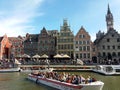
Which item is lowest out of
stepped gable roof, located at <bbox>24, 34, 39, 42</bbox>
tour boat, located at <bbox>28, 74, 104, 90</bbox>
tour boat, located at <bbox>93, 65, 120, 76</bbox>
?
tour boat, located at <bbox>28, 74, 104, 90</bbox>

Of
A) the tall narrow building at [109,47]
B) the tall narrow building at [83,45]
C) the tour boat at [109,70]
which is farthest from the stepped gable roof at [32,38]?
the tour boat at [109,70]

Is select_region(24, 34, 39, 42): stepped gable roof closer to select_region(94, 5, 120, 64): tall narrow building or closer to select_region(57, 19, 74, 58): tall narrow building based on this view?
select_region(57, 19, 74, 58): tall narrow building

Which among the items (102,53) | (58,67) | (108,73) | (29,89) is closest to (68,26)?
(102,53)

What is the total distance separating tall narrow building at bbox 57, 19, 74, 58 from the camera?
83625 mm

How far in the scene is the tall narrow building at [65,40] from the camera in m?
83.6

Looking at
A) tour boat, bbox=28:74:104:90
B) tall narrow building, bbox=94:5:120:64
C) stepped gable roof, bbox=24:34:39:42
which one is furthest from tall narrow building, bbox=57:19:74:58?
tour boat, bbox=28:74:104:90

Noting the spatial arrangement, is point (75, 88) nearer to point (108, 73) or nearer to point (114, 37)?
point (108, 73)

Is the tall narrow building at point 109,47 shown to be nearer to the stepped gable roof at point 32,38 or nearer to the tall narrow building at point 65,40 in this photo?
the tall narrow building at point 65,40

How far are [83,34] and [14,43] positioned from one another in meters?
28.1

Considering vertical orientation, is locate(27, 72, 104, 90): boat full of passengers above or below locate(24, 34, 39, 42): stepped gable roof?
below

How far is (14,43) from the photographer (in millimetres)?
94875

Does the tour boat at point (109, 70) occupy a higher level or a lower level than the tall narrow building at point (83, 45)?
lower

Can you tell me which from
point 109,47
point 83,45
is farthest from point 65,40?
point 109,47

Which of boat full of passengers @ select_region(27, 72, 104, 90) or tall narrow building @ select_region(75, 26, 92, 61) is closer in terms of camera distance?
boat full of passengers @ select_region(27, 72, 104, 90)
